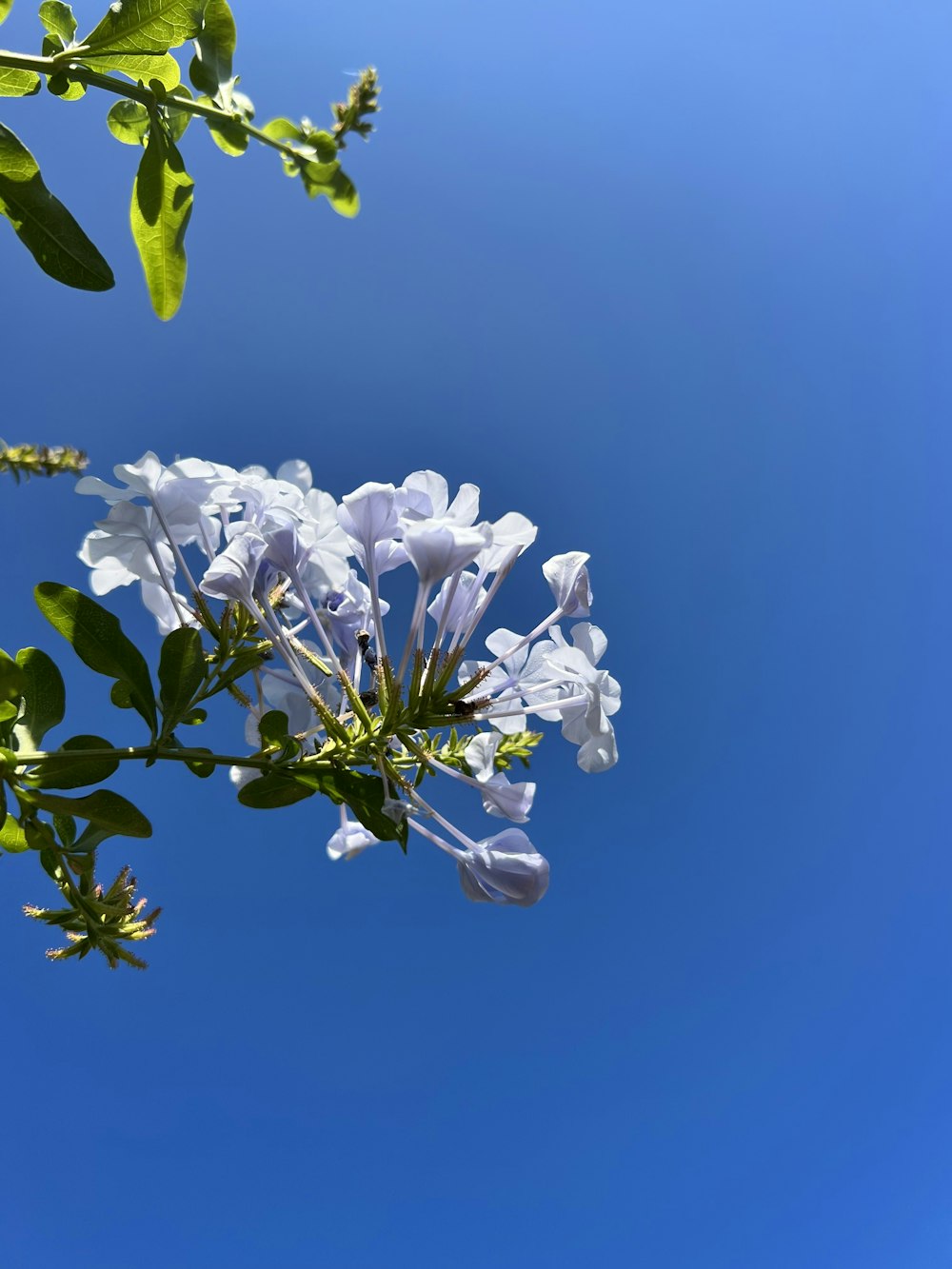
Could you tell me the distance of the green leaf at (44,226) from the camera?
169 centimetres

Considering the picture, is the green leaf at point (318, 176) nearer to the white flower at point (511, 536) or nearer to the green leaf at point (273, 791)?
the white flower at point (511, 536)

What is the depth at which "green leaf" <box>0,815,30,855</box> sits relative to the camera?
187 cm

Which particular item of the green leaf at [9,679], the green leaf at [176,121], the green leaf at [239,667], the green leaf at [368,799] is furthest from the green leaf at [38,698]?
the green leaf at [176,121]

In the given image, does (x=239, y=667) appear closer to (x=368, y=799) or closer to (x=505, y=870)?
(x=368, y=799)

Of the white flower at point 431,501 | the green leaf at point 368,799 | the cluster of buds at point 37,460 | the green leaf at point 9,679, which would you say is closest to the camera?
the green leaf at point 9,679

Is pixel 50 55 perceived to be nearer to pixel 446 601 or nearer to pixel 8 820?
pixel 446 601

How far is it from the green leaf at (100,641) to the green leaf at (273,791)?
0.28 metres

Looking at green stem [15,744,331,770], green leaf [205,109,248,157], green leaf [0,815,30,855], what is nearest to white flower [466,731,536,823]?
green stem [15,744,331,770]

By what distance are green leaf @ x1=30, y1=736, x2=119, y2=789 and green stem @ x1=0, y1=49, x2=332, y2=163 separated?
1.31 m

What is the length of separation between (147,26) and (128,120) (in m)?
0.31

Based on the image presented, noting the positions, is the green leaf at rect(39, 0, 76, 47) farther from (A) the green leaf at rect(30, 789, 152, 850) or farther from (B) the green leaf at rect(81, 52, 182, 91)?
(A) the green leaf at rect(30, 789, 152, 850)

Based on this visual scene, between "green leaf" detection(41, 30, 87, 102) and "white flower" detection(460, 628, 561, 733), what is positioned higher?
"green leaf" detection(41, 30, 87, 102)

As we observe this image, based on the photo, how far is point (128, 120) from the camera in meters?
1.89

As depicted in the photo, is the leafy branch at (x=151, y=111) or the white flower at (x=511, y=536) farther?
the white flower at (x=511, y=536)
